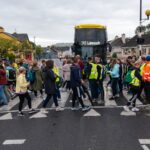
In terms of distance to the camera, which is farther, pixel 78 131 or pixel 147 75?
pixel 147 75

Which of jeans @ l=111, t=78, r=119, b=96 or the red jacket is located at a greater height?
the red jacket

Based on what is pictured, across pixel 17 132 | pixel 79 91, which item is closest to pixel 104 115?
pixel 79 91

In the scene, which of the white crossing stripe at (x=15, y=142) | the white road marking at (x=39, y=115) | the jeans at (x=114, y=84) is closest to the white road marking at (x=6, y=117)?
the white road marking at (x=39, y=115)

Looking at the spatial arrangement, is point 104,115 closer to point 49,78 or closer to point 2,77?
point 49,78

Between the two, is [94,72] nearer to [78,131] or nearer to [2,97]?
[2,97]

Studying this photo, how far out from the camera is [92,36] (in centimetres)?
2953

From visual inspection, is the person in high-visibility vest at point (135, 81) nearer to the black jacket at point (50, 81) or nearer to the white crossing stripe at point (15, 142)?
the black jacket at point (50, 81)

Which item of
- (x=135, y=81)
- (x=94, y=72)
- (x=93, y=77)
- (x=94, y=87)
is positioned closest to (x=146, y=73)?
(x=135, y=81)

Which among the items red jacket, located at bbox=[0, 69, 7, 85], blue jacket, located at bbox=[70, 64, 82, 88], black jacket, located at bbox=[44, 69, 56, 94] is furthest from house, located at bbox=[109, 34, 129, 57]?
black jacket, located at bbox=[44, 69, 56, 94]

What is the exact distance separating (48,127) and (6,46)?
57.3m

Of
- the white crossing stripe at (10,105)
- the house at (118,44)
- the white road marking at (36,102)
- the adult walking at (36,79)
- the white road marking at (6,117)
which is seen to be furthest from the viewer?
the house at (118,44)

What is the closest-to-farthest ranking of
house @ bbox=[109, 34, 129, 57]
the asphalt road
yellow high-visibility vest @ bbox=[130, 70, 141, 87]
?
the asphalt road → yellow high-visibility vest @ bbox=[130, 70, 141, 87] → house @ bbox=[109, 34, 129, 57]

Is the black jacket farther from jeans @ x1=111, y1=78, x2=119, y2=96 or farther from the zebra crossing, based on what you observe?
jeans @ x1=111, y1=78, x2=119, y2=96

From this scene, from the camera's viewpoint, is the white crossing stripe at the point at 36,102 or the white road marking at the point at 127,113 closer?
the white road marking at the point at 127,113
